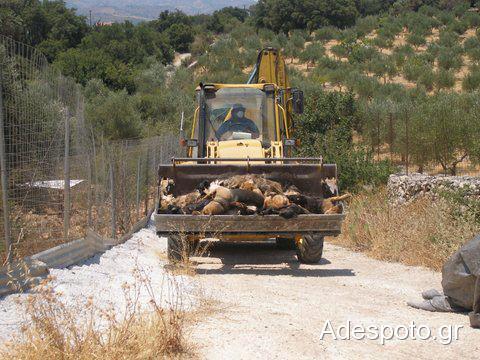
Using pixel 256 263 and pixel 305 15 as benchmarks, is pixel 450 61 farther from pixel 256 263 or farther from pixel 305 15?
pixel 256 263

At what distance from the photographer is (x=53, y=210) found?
9.96 meters

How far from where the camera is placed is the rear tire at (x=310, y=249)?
1148 centimetres

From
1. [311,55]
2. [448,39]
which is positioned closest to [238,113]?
[311,55]

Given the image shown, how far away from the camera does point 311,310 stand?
26.1 feet

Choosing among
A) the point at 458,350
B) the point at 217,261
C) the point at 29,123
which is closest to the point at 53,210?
the point at 29,123

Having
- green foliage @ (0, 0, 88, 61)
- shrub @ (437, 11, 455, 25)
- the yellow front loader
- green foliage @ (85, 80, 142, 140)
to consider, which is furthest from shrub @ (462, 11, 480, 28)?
the yellow front loader

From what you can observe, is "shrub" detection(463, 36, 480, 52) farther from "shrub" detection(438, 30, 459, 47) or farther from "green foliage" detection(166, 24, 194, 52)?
"green foliage" detection(166, 24, 194, 52)

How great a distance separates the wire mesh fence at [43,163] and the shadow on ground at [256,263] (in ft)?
6.40

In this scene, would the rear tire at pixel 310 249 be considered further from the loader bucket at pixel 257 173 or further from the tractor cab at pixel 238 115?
the tractor cab at pixel 238 115

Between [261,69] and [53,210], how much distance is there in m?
8.14

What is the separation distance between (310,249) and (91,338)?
640cm

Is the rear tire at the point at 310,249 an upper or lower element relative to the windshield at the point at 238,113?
lower

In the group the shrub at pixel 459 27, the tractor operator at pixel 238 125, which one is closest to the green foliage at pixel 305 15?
the shrub at pixel 459 27

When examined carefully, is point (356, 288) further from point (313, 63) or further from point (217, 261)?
point (313, 63)
